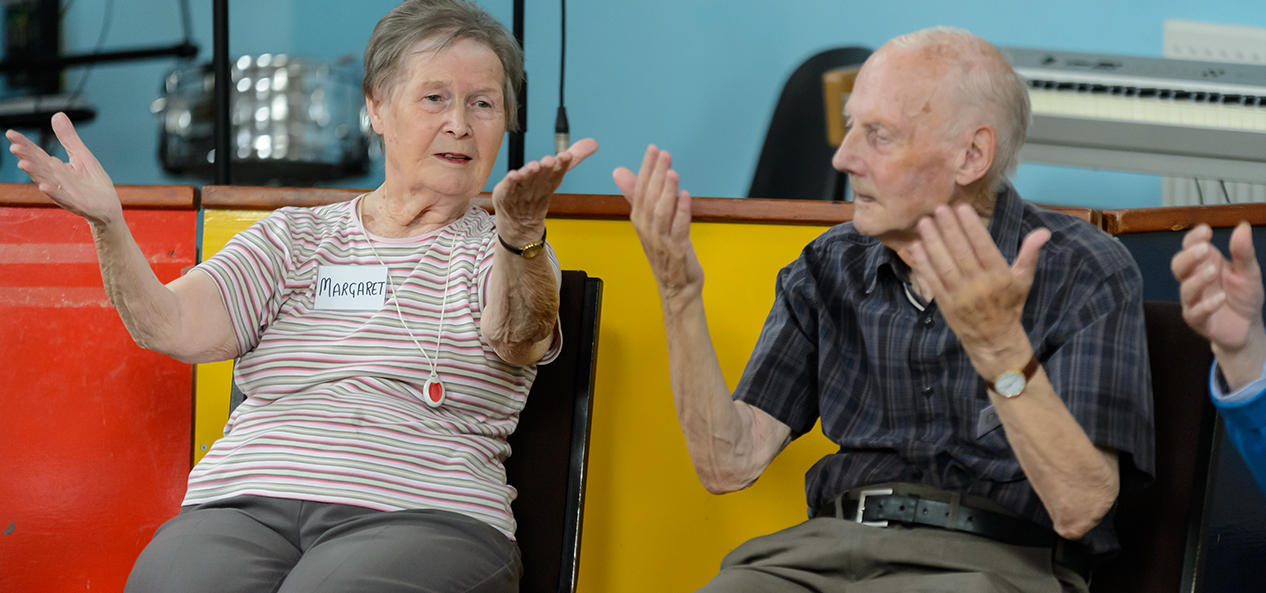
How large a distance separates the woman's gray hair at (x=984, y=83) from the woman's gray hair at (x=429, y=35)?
Result: 2.07ft

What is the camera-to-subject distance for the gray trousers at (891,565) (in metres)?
1.17

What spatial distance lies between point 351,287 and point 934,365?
84 centimetres

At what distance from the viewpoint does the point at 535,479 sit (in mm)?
1562

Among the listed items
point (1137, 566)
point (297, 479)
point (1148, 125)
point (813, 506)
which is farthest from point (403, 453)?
point (1148, 125)

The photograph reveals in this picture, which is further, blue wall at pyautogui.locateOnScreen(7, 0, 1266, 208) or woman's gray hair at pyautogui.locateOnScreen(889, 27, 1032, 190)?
blue wall at pyautogui.locateOnScreen(7, 0, 1266, 208)

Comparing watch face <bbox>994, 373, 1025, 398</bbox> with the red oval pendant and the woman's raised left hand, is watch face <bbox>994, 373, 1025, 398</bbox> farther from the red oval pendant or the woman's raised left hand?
the red oval pendant

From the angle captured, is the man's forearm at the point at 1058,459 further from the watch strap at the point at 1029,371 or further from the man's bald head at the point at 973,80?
the man's bald head at the point at 973,80

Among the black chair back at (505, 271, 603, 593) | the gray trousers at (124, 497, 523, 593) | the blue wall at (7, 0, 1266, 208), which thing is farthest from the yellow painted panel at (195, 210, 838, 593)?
the blue wall at (7, 0, 1266, 208)

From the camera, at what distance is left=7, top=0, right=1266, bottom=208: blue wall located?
3.41m

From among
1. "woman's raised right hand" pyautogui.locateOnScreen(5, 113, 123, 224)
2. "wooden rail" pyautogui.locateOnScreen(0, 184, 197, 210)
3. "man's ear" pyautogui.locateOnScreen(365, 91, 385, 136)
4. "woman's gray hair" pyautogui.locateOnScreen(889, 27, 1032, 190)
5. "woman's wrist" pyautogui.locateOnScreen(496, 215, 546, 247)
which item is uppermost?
"woman's gray hair" pyautogui.locateOnScreen(889, 27, 1032, 190)

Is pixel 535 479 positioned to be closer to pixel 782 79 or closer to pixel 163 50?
pixel 782 79

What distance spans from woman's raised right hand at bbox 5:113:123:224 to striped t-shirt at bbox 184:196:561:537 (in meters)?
0.20

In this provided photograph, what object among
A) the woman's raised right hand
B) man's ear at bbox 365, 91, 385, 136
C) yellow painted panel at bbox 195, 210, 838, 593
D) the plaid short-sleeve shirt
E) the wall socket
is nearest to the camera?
the plaid short-sleeve shirt

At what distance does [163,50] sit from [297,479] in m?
2.53
